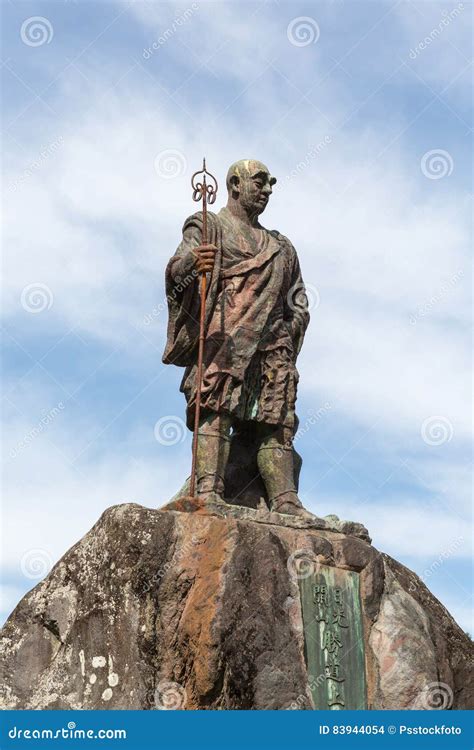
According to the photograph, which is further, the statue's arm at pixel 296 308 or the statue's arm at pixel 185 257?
the statue's arm at pixel 296 308

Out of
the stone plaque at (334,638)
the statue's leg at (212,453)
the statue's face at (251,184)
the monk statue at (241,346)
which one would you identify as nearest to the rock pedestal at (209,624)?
the stone plaque at (334,638)

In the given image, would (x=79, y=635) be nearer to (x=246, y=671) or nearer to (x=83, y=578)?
(x=83, y=578)

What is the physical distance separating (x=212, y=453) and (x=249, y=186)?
96.2 inches

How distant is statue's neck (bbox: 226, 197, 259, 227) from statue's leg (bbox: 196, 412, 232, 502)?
1.85 metres

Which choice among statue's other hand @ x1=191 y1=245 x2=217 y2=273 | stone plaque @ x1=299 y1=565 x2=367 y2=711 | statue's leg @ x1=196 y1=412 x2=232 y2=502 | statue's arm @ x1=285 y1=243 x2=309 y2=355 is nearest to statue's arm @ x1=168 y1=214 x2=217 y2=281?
statue's other hand @ x1=191 y1=245 x2=217 y2=273

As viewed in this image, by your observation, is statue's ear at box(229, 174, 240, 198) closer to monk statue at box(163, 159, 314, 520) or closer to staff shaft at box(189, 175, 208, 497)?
monk statue at box(163, 159, 314, 520)

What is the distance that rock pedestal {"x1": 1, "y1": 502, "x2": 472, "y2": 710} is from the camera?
8742mm

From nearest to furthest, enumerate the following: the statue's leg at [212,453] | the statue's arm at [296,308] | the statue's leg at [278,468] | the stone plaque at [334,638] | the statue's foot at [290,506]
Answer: the stone plaque at [334,638] < the statue's leg at [212,453] < the statue's foot at [290,506] < the statue's leg at [278,468] < the statue's arm at [296,308]

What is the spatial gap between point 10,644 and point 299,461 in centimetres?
296

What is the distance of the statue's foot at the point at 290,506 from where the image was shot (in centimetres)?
992

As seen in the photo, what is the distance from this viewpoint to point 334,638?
30.3 feet

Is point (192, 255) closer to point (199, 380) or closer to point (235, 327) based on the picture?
point (235, 327)

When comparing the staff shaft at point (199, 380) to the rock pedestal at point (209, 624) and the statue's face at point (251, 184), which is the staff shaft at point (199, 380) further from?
the statue's face at point (251, 184)

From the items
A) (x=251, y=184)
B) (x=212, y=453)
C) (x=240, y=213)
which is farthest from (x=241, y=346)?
(x=251, y=184)
